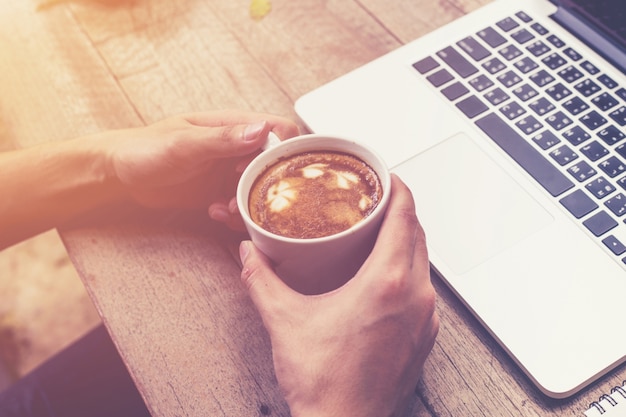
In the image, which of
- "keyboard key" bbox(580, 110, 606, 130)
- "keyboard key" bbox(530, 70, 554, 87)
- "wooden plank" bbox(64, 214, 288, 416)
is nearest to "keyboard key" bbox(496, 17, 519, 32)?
"keyboard key" bbox(530, 70, 554, 87)

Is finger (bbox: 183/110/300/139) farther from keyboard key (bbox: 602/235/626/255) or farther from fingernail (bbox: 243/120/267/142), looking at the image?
keyboard key (bbox: 602/235/626/255)

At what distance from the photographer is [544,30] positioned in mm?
955

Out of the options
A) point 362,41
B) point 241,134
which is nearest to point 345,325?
A: point 241,134

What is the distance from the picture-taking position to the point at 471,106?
895 mm

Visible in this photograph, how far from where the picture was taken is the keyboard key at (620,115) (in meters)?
0.84

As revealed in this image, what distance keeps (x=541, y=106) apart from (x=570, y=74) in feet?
0.26

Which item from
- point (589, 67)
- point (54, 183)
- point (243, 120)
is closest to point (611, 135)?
point (589, 67)

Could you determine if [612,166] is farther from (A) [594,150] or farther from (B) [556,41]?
(B) [556,41]

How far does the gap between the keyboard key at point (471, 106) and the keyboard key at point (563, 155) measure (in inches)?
4.8

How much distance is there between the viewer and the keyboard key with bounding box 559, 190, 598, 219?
0.77 metres

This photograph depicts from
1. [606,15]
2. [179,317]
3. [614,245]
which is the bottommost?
[179,317]

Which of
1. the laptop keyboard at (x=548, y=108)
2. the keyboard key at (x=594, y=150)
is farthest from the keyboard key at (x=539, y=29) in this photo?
the keyboard key at (x=594, y=150)

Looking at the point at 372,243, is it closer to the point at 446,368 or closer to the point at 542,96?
the point at 446,368

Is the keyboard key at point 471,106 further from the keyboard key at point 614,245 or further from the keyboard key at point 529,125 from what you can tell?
the keyboard key at point 614,245
